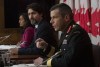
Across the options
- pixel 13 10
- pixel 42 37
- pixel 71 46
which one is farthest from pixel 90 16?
pixel 13 10

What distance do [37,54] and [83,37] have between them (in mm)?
985

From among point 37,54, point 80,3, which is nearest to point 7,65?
point 37,54

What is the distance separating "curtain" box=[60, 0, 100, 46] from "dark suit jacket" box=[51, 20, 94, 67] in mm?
804

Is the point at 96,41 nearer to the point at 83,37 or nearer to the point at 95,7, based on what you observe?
the point at 95,7

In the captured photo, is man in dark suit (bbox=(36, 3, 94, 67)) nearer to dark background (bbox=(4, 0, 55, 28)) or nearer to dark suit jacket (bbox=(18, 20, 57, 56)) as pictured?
dark suit jacket (bbox=(18, 20, 57, 56))

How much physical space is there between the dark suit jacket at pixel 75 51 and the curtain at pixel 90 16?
2.64 ft

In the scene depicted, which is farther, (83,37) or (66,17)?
(66,17)

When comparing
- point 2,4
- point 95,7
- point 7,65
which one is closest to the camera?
point 7,65

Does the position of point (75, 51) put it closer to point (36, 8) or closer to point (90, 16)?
point (90, 16)

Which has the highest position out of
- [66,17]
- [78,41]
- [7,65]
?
[66,17]

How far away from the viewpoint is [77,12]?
3920mm

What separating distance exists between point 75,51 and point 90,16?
4.03 feet

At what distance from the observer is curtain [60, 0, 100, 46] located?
10.2ft

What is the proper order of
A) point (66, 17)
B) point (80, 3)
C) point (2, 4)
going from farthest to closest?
1. point (2, 4)
2. point (80, 3)
3. point (66, 17)
